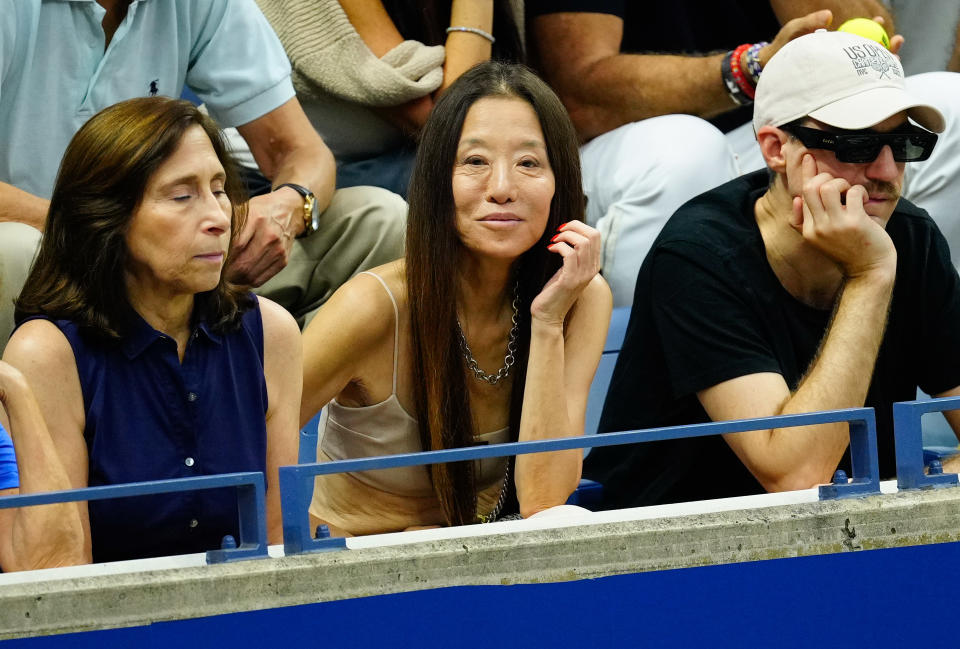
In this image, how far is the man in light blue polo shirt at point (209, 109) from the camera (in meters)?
2.42

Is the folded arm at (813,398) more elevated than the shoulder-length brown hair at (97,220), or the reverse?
the shoulder-length brown hair at (97,220)

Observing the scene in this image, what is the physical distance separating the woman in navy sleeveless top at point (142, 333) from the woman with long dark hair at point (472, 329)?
248 millimetres

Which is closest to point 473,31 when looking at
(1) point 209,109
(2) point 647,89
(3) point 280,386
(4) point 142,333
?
(2) point 647,89

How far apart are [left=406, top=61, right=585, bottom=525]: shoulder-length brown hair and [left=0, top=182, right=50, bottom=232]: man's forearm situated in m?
0.62

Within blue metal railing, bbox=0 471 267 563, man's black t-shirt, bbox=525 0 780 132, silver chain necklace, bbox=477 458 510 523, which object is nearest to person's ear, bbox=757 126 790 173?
silver chain necklace, bbox=477 458 510 523

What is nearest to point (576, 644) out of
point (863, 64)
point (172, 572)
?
point (172, 572)

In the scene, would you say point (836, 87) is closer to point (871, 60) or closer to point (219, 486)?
point (871, 60)

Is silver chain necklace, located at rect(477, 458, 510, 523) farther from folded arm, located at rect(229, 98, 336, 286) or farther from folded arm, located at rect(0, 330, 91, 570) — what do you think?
folded arm, located at rect(0, 330, 91, 570)

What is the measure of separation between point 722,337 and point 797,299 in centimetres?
20

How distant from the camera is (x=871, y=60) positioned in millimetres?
2285

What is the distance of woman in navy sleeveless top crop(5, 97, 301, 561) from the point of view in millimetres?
1821

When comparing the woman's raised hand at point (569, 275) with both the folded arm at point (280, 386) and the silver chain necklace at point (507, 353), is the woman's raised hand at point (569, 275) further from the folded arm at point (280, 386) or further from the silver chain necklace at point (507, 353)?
the folded arm at point (280, 386)

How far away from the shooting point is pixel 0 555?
167cm

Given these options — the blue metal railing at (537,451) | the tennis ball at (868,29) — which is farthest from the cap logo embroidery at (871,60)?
the blue metal railing at (537,451)
